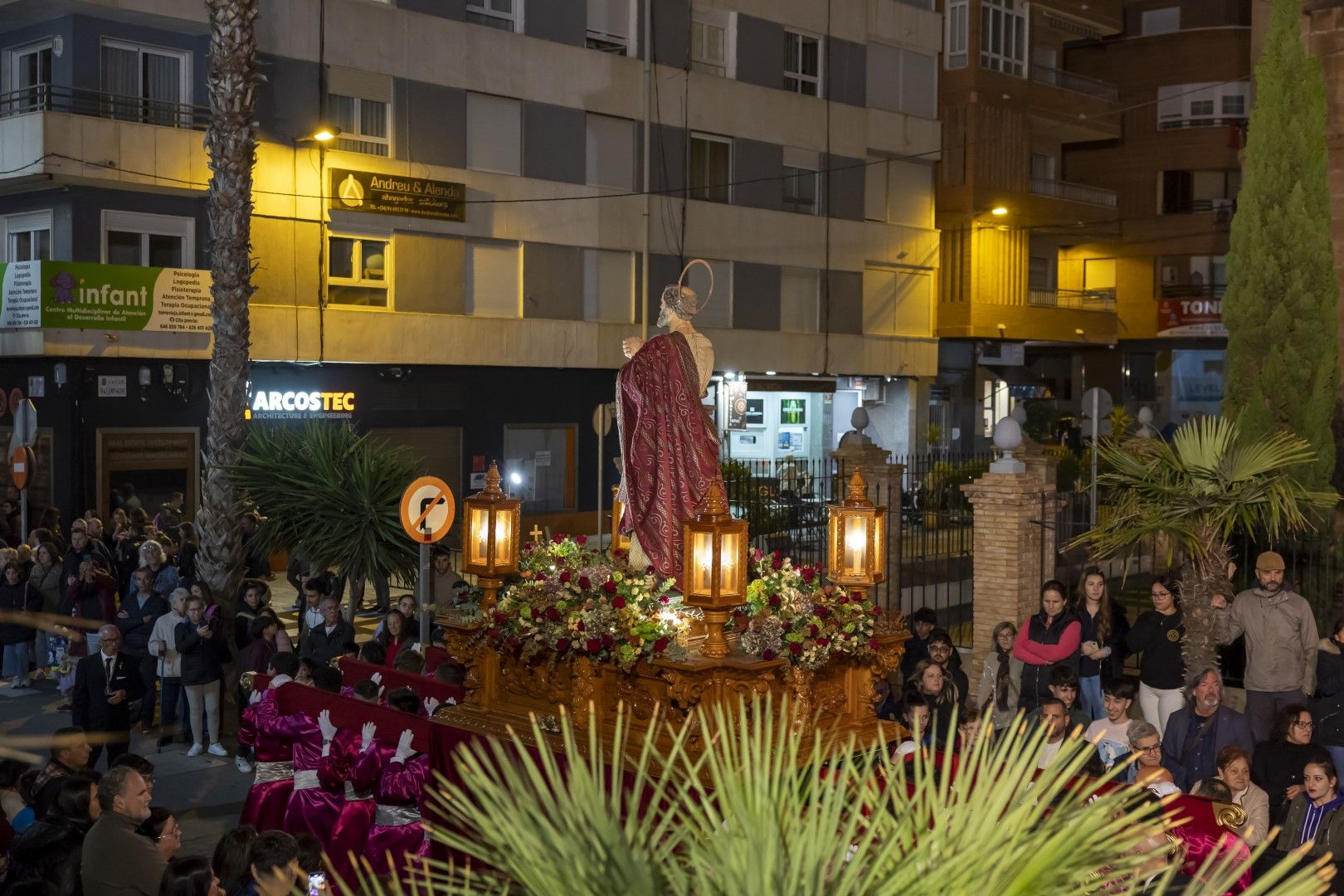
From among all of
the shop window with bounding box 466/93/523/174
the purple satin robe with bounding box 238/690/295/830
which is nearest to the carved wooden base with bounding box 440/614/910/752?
the purple satin robe with bounding box 238/690/295/830

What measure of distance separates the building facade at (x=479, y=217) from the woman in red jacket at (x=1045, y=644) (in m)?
16.5

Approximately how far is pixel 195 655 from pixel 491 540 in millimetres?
4631

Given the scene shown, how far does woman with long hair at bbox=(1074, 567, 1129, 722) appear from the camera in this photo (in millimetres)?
11445

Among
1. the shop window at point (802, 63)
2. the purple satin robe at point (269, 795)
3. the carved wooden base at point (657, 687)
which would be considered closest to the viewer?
the carved wooden base at point (657, 687)

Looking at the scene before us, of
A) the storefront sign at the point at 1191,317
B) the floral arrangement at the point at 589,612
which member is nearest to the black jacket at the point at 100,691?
the floral arrangement at the point at 589,612

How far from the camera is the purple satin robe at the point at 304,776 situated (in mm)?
9531

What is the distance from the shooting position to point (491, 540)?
32.4ft

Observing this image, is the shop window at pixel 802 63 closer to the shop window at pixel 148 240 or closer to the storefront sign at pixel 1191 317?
the shop window at pixel 148 240

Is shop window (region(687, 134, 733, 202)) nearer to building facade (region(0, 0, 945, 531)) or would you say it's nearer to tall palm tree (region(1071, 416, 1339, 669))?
building facade (region(0, 0, 945, 531))

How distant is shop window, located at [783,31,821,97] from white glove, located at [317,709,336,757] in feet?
85.4

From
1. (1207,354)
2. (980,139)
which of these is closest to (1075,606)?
(980,139)

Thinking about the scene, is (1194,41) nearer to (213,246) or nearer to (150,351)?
(150,351)

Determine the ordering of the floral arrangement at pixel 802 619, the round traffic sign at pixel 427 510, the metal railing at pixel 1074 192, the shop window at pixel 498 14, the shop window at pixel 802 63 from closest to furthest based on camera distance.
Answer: the floral arrangement at pixel 802 619 → the round traffic sign at pixel 427 510 → the shop window at pixel 498 14 → the shop window at pixel 802 63 → the metal railing at pixel 1074 192

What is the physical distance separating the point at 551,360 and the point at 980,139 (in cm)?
1349
